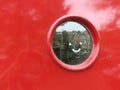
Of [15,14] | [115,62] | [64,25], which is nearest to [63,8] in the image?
[64,25]

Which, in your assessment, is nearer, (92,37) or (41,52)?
(41,52)

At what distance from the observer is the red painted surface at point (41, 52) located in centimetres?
233

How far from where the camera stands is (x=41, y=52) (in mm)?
2369

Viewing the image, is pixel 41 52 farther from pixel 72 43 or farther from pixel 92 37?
pixel 92 37

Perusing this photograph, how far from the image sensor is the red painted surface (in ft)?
7.64

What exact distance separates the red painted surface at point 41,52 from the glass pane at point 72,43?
58 millimetres

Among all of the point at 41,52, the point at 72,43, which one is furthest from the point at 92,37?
the point at 41,52

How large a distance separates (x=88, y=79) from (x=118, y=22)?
40 cm

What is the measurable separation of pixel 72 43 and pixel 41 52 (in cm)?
19

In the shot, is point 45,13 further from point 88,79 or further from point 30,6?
point 88,79

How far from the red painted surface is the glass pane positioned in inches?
2.3

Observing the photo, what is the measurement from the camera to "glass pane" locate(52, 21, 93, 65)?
241cm

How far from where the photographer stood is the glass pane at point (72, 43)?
2410mm

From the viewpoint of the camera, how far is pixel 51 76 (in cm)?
236
